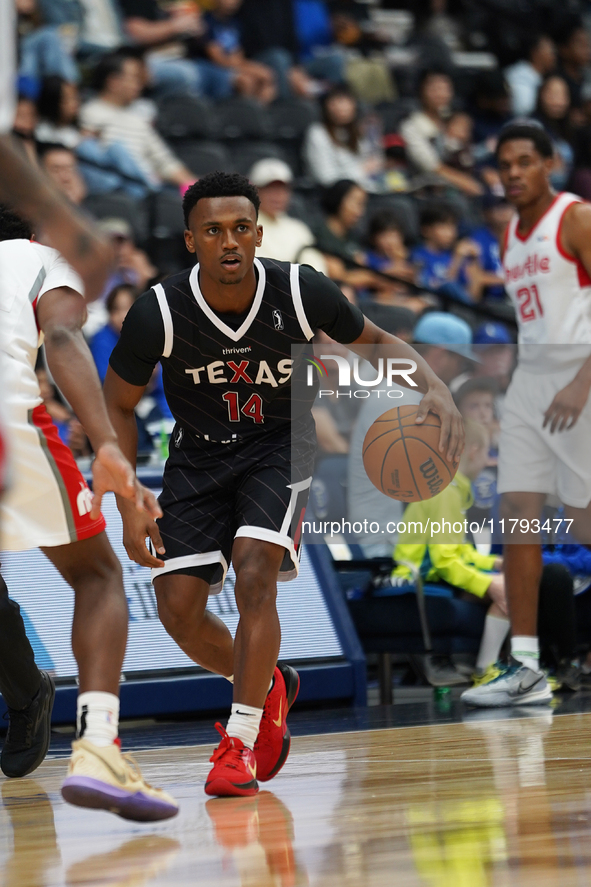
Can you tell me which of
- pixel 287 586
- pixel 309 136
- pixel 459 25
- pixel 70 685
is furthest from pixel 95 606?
pixel 459 25

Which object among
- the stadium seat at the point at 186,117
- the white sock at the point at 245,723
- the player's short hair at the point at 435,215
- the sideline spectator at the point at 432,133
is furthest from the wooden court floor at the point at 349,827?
the sideline spectator at the point at 432,133

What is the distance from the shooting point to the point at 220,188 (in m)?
3.71

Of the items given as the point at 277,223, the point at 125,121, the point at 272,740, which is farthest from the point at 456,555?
the point at 125,121

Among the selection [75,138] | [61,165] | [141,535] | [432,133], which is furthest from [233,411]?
[432,133]

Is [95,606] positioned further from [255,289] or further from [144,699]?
[144,699]

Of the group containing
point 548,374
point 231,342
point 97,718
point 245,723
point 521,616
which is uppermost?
point 231,342

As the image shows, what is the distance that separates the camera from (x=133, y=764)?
9.59ft

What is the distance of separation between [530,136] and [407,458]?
1902mm

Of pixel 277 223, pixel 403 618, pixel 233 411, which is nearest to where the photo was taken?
pixel 233 411

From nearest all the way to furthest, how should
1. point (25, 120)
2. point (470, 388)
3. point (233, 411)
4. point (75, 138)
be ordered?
1. point (233, 411)
2. point (470, 388)
3. point (25, 120)
4. point (75, 138)

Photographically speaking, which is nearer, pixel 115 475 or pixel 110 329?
pixel 115 475

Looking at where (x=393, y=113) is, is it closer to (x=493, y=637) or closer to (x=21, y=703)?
(x=493, y=637)

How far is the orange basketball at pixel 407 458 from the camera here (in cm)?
A: 424

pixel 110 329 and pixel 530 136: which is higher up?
pixel 530 136
